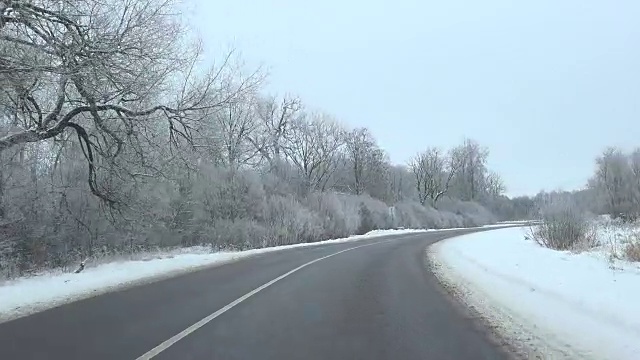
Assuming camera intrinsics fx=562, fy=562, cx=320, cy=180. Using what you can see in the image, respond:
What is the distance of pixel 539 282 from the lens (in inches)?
466

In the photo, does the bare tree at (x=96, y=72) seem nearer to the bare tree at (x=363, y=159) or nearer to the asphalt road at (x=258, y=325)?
the asphalt road at (x=258, y=325)

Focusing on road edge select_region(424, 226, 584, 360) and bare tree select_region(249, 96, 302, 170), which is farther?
bare tree select_region(249, 96, 302, 170)

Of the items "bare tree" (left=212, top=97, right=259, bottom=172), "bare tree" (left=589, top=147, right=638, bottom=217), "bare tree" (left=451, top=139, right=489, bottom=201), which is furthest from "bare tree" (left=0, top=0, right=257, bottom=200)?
"bare tree" (left=451, top=139, right=489, bottom=201)

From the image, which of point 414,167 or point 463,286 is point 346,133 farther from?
point 463,286

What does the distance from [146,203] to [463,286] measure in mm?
17575

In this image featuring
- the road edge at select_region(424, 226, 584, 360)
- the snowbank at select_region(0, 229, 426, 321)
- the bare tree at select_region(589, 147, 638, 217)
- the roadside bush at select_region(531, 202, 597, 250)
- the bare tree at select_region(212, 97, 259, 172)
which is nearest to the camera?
the road edge at select_region(424, 226, 584, 360)

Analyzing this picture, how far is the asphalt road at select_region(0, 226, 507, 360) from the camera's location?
22.4ft

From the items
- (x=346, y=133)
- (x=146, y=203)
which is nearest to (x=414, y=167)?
(x=346, y=133)

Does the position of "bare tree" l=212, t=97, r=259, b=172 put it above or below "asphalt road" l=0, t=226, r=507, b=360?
above

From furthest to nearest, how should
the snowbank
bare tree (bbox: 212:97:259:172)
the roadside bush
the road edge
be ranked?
bare tree (bbox: 212:97:259:172)
the roadside bush
the snowbank
the road edge

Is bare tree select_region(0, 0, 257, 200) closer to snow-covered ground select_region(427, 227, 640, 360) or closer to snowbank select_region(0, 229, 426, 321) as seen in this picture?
snowbank select_region(0, 229, 426, 321)

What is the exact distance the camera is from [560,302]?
955 cm

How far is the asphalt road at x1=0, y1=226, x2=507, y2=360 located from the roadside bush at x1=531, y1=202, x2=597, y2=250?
10.2 meters

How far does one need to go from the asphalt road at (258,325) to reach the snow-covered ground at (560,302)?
57cm
